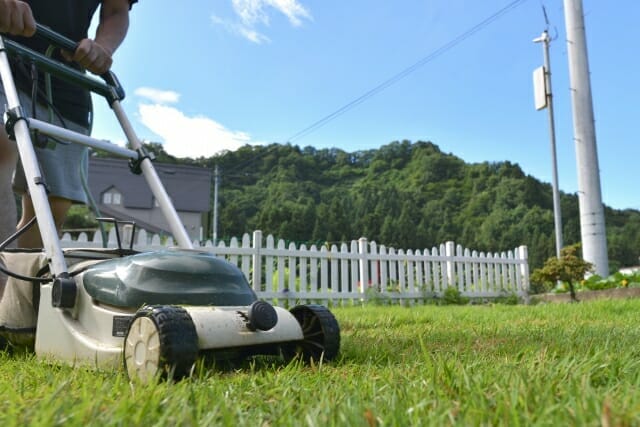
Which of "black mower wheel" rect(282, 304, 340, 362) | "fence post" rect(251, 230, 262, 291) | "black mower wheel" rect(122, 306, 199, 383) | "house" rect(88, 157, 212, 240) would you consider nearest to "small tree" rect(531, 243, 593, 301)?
"fence post" rect(251, 230, 262, 291)

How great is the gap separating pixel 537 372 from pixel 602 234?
7398 mm

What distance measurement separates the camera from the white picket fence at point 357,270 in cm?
628

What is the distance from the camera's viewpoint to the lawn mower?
4.24 ft

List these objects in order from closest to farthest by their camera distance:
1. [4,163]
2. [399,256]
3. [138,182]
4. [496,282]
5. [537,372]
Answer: [537,372] < [4,163] < [399,256] < [496,282] < [138,182]

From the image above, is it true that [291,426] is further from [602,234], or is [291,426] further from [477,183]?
[477,183]

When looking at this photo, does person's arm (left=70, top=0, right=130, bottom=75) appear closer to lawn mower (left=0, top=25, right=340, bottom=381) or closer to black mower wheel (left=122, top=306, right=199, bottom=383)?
lawn mower (left=0, top=25, right=340, bottom=381)

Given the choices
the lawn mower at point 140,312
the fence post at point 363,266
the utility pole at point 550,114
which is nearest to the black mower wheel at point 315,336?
the lawn mower at point 140,312

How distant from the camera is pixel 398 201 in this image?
34812mm

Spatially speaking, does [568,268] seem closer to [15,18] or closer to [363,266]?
[363,266]

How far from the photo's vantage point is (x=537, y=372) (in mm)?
1083

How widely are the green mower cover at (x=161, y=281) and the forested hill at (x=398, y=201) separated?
25973mm

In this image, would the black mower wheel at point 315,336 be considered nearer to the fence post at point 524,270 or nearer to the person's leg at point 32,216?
the person's leg at point 32,216

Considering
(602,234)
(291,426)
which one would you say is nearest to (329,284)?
(602,234)

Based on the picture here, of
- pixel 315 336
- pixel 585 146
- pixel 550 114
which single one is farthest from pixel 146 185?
pixel 315 336
